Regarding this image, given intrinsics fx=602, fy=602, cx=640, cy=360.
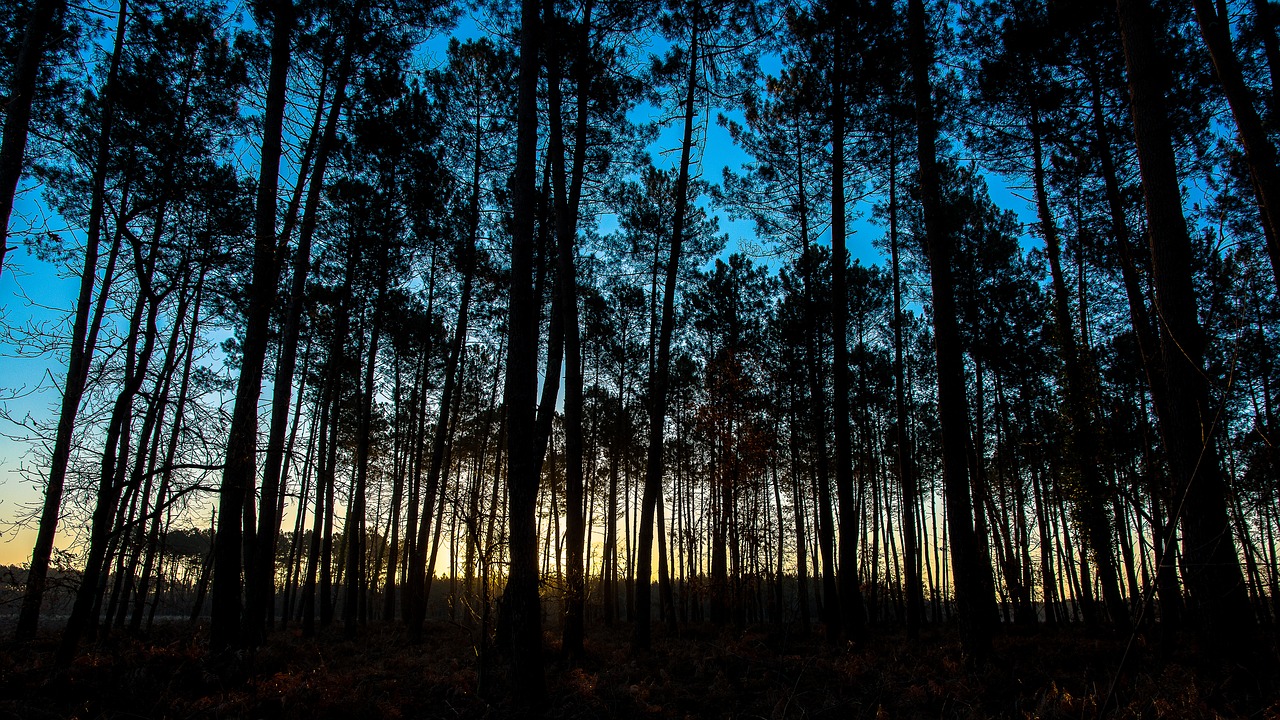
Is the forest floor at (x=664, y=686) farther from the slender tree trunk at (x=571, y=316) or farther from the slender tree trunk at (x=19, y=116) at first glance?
the slender tree trunk at (x=19, y=116)

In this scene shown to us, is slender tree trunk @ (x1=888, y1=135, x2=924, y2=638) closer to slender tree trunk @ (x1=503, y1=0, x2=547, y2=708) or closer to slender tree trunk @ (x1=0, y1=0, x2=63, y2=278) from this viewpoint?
slender tree trunk @ (x1=503, y1=0, x2=547, y2=708)

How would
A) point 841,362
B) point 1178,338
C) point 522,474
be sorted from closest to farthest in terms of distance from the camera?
point 1178,338
point 522,474
point 841,362

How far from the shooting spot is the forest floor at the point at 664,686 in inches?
211

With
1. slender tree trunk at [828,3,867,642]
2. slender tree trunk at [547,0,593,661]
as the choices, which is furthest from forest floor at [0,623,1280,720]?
slender tree trunk at [828,3,867,642]

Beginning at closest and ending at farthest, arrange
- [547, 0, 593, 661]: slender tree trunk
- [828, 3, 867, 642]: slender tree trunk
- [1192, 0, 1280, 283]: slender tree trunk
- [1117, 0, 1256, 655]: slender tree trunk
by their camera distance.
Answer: [1117, 0, 1256, 655]: slender tree trunk → [1192, 0, 1280, 283]: slender tree trunk → [547, 0, 593, 661]: slender tree trunk → [828, 3, 867, 642]: slender tree trunk

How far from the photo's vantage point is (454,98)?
42.5ft

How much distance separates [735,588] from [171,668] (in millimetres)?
9692

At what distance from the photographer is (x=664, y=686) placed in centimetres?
711

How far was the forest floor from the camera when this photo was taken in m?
5.35

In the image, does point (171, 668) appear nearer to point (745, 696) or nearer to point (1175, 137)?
point (745, 696)

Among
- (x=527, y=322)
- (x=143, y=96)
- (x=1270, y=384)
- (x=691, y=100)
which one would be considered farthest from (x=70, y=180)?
(x=1270, y=384)

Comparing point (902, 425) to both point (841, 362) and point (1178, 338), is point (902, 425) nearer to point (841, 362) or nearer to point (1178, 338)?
point (841, 362)

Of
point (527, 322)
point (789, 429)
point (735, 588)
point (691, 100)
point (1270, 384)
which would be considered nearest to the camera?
point (527, 322)

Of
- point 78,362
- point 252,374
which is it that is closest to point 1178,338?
point 252,374
